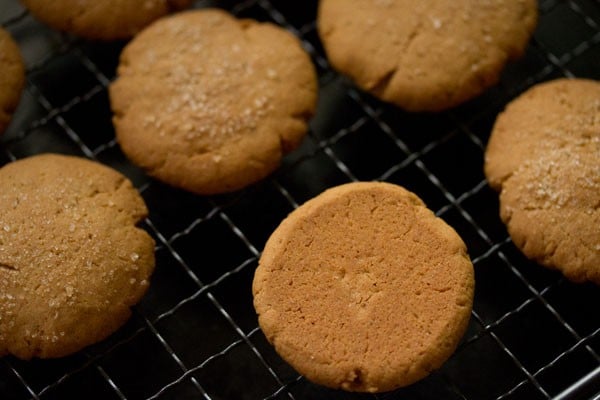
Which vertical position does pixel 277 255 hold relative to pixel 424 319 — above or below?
above

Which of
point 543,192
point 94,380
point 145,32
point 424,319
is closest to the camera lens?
point 424,319

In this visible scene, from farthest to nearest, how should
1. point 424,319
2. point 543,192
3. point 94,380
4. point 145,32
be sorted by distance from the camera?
point 145,32, point 94,380, point 543,192, point 424,319

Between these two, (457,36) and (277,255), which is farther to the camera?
(457,36)

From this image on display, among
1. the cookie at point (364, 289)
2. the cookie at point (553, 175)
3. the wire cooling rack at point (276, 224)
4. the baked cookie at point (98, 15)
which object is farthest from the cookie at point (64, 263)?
the cookie at point (553, 175)

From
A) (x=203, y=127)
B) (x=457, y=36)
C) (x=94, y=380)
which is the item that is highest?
(x=203, y=127)

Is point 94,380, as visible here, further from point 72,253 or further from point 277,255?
point 277,255

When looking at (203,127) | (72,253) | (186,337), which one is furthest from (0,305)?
(203,127)

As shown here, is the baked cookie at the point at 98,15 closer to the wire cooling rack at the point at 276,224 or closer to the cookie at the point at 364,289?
the wire cooling rack at the point at 276,224
